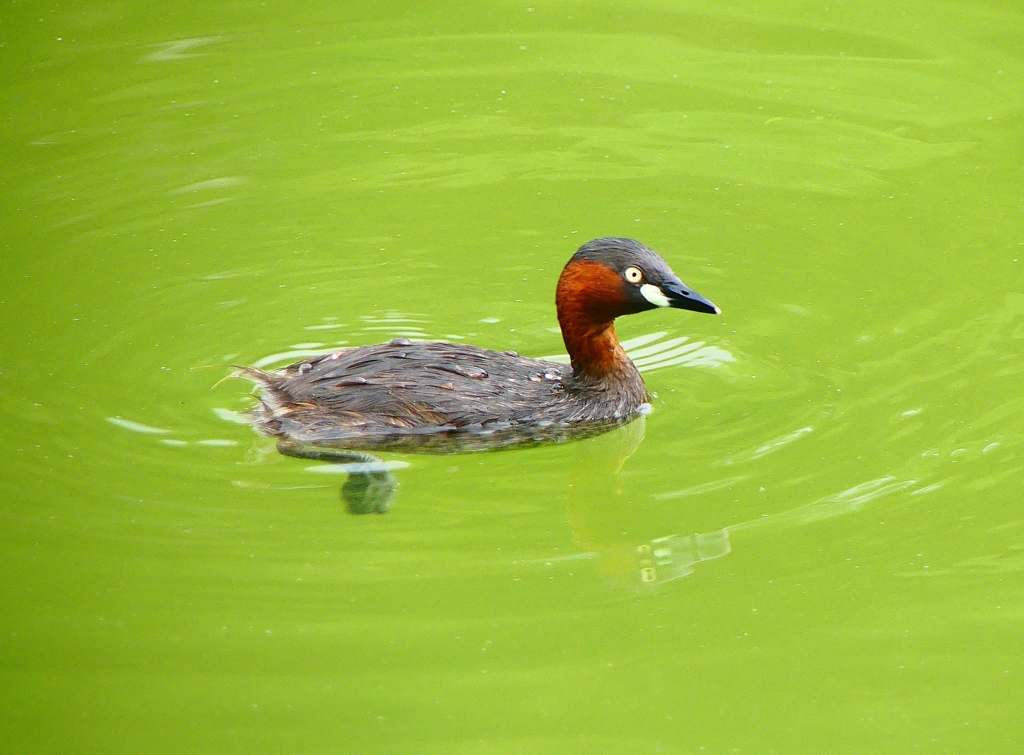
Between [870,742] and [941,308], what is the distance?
3.39 metres

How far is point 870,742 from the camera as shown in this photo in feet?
14.1

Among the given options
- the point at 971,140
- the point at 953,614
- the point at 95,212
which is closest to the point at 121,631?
the point at 953,614

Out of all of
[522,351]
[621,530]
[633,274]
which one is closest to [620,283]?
[633,274]

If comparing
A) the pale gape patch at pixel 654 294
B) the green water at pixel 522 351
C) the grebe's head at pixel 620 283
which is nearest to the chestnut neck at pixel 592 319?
the grebe's head at pixel 620 283

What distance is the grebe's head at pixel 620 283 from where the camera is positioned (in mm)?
6043

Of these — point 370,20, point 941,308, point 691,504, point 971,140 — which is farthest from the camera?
point 370,20

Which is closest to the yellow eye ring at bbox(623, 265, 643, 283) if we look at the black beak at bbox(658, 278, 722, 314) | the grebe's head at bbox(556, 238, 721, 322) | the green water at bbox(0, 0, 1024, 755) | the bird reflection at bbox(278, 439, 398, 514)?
the grebe's head at bbox(556, 238, 721, 322)

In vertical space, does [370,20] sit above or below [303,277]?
above

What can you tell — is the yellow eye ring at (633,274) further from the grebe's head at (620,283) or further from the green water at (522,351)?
the green water at (522,351)

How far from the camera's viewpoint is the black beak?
19.6ft

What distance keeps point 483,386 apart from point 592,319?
611 mm

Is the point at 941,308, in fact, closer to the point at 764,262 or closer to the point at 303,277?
the point at 764,262

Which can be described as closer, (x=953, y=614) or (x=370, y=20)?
(x=953, y=614)

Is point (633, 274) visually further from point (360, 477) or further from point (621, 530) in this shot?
point (360, 477)
